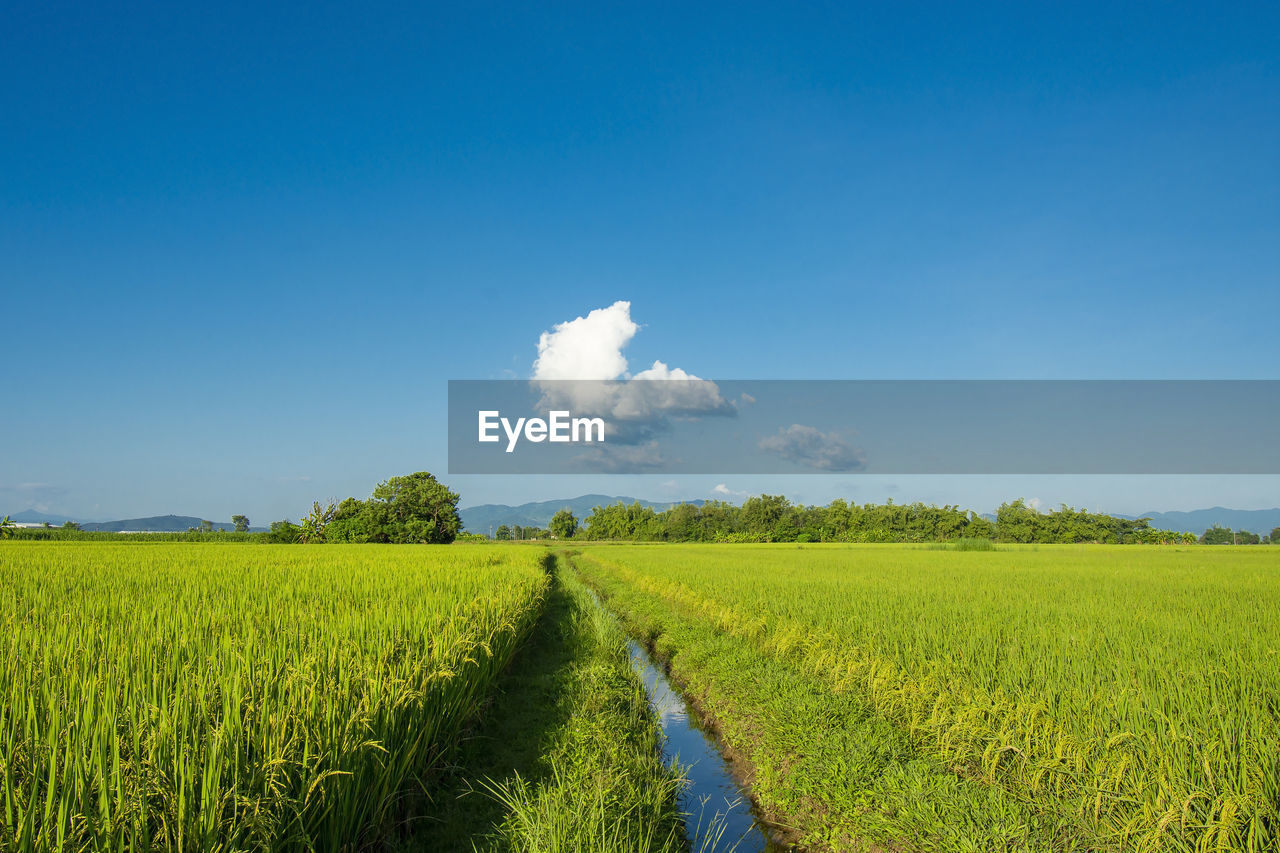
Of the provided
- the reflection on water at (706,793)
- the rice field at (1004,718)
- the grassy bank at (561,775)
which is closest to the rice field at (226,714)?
the grassy bank at (561,775)

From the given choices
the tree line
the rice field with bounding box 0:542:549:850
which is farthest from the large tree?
the rice field with bounding box 0:542:549:850

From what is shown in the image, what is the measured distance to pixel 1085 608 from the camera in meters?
11.4

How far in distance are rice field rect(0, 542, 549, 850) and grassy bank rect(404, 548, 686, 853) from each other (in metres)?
0.42

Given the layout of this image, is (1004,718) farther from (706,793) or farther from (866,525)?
(866,525)

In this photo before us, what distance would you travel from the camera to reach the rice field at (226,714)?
252 centimetres

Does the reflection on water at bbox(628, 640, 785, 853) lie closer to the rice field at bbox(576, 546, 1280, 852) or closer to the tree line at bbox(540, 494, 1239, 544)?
the rice field at bbox(576, 546, 1280, 852)

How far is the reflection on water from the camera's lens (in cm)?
512

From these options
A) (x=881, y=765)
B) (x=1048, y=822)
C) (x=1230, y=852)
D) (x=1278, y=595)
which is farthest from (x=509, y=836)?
(x=1278, y=595)

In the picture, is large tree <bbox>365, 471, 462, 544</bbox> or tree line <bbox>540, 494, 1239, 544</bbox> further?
tree line <bbox>540, 494, 1239, 544</bbox>

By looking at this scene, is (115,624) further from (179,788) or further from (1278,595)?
(1278,595)

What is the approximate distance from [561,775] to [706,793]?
1715 millimetres

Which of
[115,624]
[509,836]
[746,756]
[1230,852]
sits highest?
[115,624]

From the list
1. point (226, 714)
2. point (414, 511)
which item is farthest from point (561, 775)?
point (414, 511)

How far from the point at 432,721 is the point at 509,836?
1066mm
